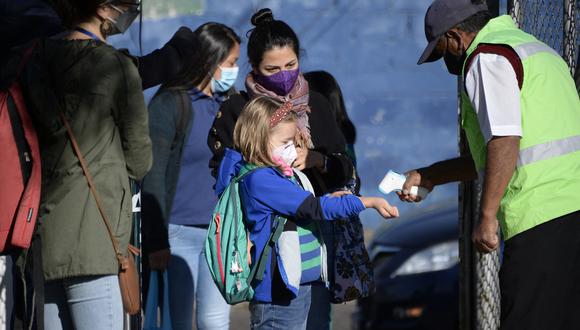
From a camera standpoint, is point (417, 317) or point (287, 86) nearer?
point (287, 86)

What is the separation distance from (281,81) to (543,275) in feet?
4.43

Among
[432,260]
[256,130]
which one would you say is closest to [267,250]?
[256,130]

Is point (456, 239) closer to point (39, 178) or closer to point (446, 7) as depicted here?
point (446, 7)

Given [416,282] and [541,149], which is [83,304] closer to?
[541,149]

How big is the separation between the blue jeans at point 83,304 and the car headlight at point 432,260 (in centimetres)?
282

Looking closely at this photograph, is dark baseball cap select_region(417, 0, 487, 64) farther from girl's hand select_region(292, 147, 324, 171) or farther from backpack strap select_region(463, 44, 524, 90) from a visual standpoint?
girl's hand select_region(292, 147, 324, 171)

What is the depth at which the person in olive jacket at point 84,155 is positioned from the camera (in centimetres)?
409

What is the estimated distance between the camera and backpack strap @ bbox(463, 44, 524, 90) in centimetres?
422

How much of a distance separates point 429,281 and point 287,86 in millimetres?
2025

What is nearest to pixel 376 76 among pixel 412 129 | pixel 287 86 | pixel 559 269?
pixel 412 129

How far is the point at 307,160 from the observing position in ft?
15.8

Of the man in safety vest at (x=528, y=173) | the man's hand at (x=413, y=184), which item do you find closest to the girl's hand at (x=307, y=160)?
the man's hand at (x=413, y=184)

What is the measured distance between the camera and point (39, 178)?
13.3 feet

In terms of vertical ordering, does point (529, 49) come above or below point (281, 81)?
above
